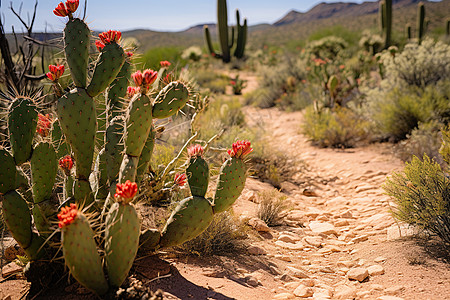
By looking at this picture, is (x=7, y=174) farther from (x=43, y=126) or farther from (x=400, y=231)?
(x=400, y=231)

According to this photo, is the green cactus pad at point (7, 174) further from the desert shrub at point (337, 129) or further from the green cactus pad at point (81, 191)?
the desert shrub at point (337, 129)

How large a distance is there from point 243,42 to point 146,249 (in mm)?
25725

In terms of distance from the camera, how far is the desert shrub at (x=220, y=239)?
3.86 m

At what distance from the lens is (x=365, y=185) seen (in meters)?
6.29

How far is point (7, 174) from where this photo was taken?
298 cm

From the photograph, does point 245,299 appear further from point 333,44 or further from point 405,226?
point 333,44

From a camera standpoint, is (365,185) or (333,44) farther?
(333,44)

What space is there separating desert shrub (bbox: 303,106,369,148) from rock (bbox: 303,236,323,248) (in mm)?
4038

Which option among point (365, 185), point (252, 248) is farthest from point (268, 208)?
point (365, 185)

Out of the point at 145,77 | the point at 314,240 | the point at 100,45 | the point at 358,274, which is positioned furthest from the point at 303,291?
the point at 100,45

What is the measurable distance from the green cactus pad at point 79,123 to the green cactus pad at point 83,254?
0.90m

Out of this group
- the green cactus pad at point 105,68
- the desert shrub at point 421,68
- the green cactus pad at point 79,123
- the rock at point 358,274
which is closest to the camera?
the green cactus pad at point 79,123

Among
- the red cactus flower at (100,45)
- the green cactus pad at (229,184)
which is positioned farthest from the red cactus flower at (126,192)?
the red cactus flower at (100,45)

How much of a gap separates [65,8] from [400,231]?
3798mm
